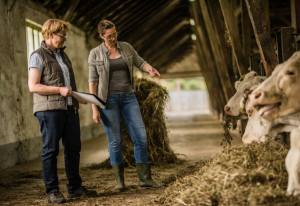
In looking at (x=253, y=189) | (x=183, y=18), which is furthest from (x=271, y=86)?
(x=183, y=18)

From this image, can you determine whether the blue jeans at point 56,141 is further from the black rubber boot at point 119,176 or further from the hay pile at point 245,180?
the hay pile at point 245,180

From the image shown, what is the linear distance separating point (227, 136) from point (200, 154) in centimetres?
147

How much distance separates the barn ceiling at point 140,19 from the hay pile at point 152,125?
333cm

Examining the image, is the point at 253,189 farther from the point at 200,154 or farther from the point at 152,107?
the point at 200,154

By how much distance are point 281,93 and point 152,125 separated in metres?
2.67

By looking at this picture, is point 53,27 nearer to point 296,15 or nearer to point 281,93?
point 281,93

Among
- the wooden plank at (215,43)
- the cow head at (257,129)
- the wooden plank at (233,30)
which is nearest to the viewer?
the cow head at (257,129)

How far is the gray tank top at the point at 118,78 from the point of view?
306 centimetres

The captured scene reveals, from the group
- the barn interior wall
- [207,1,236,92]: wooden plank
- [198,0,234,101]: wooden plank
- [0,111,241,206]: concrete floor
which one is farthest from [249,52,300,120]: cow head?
[198,0,234,101]: wooden plank

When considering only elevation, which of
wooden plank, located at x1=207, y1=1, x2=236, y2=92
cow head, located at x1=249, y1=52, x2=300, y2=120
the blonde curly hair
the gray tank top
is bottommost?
cow head, located at x1=249, y1=52, x2=300, y2=120

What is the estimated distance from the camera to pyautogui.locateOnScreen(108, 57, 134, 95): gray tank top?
10.0 feet

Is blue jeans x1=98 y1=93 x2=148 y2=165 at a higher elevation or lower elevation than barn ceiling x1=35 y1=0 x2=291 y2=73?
lower

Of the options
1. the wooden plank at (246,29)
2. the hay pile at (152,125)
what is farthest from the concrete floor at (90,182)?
the wooden plank at (246,29)

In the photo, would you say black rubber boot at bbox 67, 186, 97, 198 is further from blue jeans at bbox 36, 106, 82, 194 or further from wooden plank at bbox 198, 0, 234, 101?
wooden plank at bbox 198, 0, 234, 101
